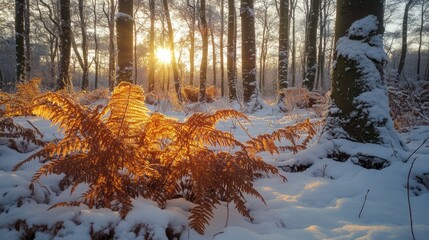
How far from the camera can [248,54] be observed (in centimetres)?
822

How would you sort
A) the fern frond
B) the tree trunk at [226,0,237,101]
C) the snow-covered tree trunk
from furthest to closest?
1. the tree trunk at [226,0,237,101]
2. the snow-covered tree trunk
3. the fern frond

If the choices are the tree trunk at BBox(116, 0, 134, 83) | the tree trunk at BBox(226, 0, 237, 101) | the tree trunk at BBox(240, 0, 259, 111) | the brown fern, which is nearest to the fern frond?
the brown fern

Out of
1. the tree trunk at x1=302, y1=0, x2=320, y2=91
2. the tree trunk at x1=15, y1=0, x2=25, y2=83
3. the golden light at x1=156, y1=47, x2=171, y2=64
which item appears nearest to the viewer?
the tree trunk at x1=302, y1=0, x2=320, y2=91

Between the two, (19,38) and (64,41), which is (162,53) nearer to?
(19,38)

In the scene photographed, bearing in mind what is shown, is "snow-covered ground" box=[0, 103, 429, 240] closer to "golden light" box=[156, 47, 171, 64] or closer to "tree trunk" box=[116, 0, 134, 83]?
"tree trunk" box=[116, 0, 134, 83]

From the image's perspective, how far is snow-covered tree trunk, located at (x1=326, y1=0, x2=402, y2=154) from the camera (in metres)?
2.56

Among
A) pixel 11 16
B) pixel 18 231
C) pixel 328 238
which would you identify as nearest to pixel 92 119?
pixel 18 231

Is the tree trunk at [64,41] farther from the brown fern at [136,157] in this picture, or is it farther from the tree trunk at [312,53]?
the tree trunk at [312,53]

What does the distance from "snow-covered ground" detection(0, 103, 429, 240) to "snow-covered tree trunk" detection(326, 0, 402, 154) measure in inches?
14.5

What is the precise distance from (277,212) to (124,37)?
5.37 m

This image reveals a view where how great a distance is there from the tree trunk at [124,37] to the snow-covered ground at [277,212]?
4.05 metres

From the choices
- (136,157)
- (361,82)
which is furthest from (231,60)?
(136,157)

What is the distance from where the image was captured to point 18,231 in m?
1.40

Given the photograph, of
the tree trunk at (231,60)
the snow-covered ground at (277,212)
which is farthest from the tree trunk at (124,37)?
A: the tree trunk at (231,60)
